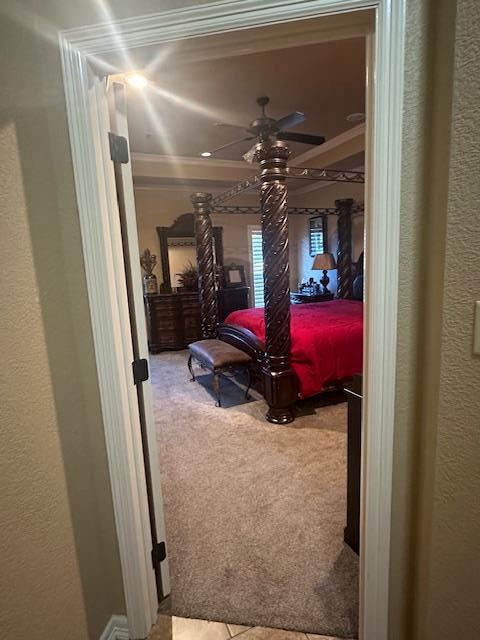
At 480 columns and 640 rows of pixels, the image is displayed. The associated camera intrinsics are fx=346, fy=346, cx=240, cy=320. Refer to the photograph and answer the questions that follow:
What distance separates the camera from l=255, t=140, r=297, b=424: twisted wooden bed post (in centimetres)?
310

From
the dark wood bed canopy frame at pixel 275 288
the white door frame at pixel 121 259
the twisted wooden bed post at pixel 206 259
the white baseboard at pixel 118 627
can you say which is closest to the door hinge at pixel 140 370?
the white door frame at pixel 121 259

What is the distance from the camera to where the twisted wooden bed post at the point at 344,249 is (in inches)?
219

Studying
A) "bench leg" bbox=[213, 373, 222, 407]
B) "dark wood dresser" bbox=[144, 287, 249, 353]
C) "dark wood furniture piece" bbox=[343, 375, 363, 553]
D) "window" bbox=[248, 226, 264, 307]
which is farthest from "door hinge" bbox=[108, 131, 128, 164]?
"window" bbox=[248, 226, 264, 307]

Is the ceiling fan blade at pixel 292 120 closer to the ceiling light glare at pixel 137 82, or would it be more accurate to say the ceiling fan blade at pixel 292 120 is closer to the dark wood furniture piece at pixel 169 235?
A: the ceiling light glare at pixel 137 82

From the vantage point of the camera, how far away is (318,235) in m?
6.59

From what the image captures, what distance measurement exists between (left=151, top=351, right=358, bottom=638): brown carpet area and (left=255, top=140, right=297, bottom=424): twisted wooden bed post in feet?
0.98

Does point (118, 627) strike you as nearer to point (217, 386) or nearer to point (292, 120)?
point (217, 386)

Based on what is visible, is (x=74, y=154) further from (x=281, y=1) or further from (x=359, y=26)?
(x=359, y=26)

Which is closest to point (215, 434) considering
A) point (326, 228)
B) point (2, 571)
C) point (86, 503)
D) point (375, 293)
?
point (86, 503)

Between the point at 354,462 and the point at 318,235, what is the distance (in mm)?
5413

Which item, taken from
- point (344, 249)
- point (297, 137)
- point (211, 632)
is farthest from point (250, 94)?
point (211, 632)

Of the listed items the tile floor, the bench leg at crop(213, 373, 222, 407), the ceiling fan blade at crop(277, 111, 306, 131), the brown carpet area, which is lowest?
the tile floor

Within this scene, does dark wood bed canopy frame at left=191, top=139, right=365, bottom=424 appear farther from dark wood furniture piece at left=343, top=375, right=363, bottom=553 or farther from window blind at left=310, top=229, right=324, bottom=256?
window blind at left=310, top=229, right=324, bottom=256

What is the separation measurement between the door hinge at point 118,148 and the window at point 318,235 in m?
5.55
